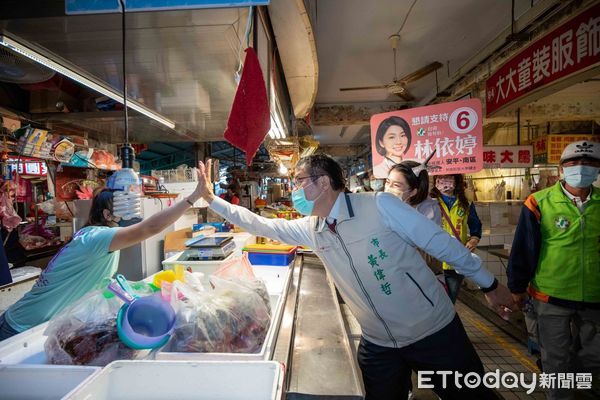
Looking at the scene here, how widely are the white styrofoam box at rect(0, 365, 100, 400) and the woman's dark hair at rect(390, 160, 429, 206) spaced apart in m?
3.32

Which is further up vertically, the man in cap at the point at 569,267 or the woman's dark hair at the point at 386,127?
the woman's dark hair at the point at 386,127

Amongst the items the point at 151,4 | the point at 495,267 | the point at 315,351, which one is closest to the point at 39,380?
the point at 315,351

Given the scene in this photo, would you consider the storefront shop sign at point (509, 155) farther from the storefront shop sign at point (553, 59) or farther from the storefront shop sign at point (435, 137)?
the storefront shop sign at point (435, 137)

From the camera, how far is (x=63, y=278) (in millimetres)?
Result: 1928

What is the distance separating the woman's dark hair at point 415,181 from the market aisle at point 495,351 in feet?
5.43

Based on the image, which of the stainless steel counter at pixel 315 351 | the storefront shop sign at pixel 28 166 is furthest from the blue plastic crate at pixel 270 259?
the storefront shop sign at pixel 28 166

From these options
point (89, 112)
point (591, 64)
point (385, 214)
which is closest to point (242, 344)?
point (385, 214)

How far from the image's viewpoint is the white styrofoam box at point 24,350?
1.21 metres

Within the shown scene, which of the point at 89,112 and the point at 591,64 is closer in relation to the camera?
the point at 591,64

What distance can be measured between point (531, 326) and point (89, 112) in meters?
7.44

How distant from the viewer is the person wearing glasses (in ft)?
6.31

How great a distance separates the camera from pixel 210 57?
327 centimetres

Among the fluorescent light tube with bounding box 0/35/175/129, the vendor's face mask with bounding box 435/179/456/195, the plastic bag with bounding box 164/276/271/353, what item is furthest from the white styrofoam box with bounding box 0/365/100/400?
the vendor's face mask with bounding box 435/179/456/195

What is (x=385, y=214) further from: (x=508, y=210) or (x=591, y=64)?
(x=508, y=210)
